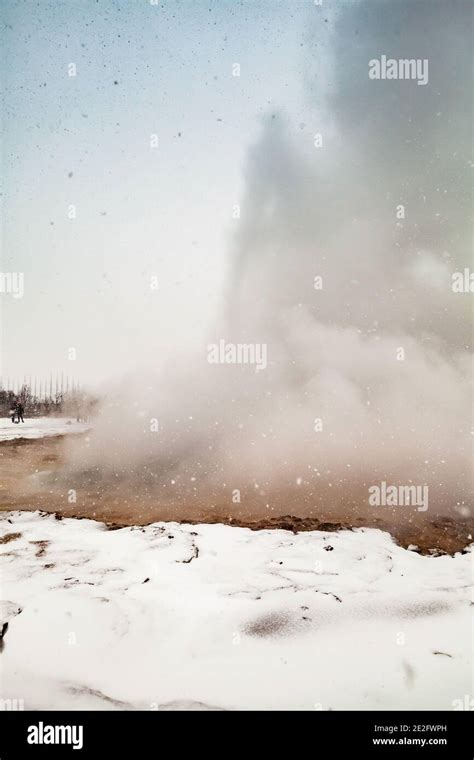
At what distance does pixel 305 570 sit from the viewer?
13.8 feet

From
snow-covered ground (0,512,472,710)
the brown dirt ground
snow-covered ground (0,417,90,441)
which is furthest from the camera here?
snow-covered ground (0,417,90,441)

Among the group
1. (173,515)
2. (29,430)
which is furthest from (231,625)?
(29,430)

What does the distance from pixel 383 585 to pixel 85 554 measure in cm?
310

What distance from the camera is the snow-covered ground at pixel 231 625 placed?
2.82 meters

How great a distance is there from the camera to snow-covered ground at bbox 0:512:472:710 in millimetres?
2818

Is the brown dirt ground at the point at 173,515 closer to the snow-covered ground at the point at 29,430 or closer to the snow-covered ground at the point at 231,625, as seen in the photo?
the snow-covered ground at the point at 231,625

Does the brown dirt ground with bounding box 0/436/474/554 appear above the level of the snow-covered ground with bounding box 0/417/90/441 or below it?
below

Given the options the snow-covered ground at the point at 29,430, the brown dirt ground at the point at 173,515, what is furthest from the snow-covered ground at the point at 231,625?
the snow-covered ground at the point at 29,430

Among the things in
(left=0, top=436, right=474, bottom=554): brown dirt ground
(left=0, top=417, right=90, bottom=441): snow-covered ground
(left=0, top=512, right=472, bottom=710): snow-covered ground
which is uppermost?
(left=0, top=417, right=90, bottom=441): snow-covered ground

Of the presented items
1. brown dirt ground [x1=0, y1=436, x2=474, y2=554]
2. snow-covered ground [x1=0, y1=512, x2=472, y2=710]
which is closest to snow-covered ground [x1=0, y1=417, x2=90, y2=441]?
brown dirt ground [x1=0, y1=436, x2=474, y2=554]

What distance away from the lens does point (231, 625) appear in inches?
133

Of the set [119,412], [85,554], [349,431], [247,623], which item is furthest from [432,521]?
[119,412]

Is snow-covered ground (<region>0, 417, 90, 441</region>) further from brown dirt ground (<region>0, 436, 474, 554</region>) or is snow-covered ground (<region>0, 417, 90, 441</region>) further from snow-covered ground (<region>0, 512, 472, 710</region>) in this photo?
snow-covered ground (<region>0, 512, 472, 710</region>)

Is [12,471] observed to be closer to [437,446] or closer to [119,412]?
[119,412]
